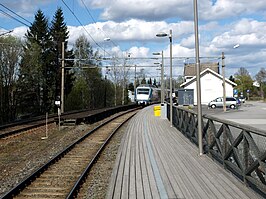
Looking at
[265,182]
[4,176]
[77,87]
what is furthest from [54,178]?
[77,87]

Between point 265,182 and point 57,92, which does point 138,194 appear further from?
point 57,92

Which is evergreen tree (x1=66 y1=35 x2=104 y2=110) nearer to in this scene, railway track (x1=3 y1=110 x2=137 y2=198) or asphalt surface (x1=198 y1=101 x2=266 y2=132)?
asphalt surface (x1=198 y1=101 x2=266 y2=132)

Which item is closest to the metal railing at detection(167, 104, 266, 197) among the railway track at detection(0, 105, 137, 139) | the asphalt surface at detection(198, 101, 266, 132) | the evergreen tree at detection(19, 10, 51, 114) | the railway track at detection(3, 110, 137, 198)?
the railway track at detection(3, 110, 137, 198)

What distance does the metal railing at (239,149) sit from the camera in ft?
20.1

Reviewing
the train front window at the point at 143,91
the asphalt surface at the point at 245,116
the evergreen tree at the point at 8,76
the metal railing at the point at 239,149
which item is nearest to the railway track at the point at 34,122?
the evergreen tree at the point at 8,76

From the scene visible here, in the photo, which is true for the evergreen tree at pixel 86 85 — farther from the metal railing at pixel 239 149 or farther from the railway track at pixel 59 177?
the metal railing at pixel 239 149

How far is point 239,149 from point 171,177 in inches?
61.0

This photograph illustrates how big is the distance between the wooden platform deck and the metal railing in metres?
0.19

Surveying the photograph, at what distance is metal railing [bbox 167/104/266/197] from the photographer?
20.1 ft

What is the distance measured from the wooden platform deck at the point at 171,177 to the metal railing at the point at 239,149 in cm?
19

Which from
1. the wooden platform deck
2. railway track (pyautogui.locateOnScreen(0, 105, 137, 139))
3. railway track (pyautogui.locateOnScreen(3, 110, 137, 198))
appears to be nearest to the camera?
the wooden platform deck

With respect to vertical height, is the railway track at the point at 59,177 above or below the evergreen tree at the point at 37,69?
below

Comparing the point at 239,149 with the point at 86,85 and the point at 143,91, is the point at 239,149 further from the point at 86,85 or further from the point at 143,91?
the point at 143,91

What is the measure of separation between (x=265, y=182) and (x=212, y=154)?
3838 millimetres
